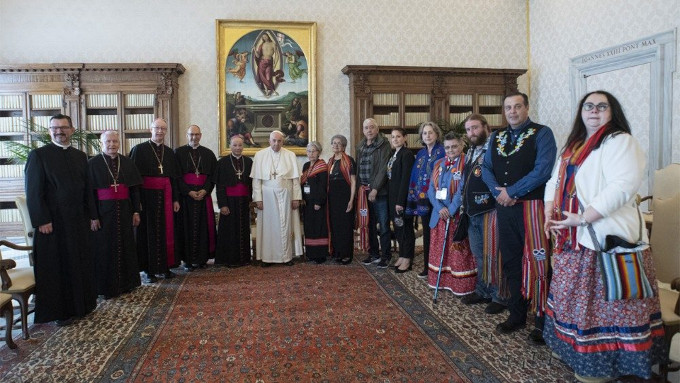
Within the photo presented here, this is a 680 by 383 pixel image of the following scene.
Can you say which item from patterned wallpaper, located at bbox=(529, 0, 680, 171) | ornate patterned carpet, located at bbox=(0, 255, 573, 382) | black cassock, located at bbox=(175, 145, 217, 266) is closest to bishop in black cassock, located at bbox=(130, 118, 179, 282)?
black cassock, located at bbox=(175, 145, 217, 266)

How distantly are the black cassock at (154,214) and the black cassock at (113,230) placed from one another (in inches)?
14.8

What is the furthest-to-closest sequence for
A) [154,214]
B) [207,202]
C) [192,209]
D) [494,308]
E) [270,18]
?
1. [270,18]
2. [207,202]
3. [192,209]
4. [154,214]
5. [494,308]

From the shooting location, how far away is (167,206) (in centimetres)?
488

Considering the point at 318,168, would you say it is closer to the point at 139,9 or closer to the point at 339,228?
the point at 339,228

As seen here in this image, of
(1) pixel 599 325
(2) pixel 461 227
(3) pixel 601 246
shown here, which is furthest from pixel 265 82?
(1) pixel 599 325

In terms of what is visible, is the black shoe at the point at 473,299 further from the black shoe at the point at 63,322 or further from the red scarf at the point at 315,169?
the black shoe at the point at 63,322

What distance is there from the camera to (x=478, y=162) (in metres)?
3.45

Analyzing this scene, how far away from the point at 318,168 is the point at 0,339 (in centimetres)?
340

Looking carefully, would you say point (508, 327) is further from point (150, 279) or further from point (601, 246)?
point (150, 279)

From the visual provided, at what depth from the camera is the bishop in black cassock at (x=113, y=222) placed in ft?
13.3

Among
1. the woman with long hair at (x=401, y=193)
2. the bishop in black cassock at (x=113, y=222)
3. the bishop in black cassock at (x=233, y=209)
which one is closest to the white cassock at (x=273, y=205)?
the bishop in black cassock at (x=233, y=209)

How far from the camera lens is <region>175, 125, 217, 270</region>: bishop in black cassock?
5.14 m

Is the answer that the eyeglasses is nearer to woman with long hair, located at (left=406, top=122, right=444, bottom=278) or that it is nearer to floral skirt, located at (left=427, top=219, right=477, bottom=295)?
floral skirt, located at (left=427, top=219, right=477, bottom=295)

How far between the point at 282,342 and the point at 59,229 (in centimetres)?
198
